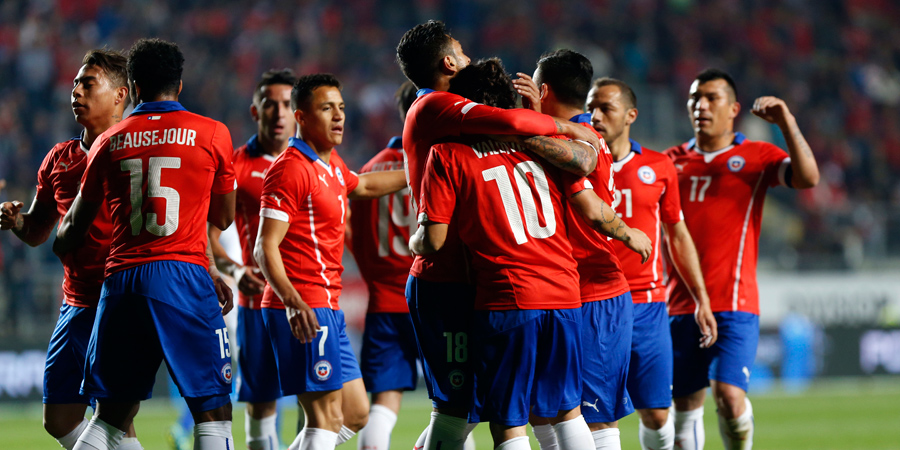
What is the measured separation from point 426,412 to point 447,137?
848 cm

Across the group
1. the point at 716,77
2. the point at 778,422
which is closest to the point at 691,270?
the point at 716,77

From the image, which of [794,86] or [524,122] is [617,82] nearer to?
[524,122]

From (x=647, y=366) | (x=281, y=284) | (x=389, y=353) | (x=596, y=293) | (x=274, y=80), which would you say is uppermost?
(x=274, y=80)

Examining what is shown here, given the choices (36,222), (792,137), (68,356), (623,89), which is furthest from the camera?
(792,137)

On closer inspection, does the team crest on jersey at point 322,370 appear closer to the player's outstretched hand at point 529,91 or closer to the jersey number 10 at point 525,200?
the jersey number 10 at point 525,200

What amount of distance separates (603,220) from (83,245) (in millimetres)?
2716

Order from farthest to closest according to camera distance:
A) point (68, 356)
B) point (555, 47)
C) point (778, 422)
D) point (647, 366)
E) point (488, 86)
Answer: point (555, 47) → point (778, 422) → point (647, 366) → point (68, 356) → point (488, 86)

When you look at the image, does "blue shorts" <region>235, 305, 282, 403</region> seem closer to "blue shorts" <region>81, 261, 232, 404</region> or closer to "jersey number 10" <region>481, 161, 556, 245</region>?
"blue shorts" <region>81, 261, 232, 404</region>

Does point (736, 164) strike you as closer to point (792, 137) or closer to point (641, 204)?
point (792, 137)

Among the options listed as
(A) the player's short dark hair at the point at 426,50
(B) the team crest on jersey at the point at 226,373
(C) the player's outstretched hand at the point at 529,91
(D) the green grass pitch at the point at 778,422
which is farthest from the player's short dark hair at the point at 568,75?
(D) the green grass pitch at the point at 778,422

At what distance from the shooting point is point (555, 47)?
2089cm

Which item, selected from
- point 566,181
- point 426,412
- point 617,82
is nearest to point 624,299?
point 566,181

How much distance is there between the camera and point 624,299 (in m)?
5.09

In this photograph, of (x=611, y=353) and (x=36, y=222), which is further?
(x=36, y=222)
